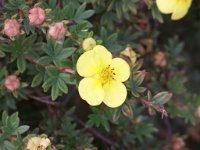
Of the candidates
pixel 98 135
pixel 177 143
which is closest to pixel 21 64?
pixel 98 135

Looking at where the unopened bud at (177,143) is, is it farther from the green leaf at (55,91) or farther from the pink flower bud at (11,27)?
the pink flower bud at (11,27)

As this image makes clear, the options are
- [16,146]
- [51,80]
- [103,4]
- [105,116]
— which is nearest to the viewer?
[16,146]

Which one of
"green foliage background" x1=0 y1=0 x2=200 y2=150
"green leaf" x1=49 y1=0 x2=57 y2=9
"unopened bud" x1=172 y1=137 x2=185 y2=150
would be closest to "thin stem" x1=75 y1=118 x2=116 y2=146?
"green foliage background" x1=0 y1=0 x2=200 y2=150

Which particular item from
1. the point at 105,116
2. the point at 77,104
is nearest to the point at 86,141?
the point at 105,116

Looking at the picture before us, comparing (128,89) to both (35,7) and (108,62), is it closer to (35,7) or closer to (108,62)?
(108,62)

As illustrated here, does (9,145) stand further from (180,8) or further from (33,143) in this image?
(180,8)
